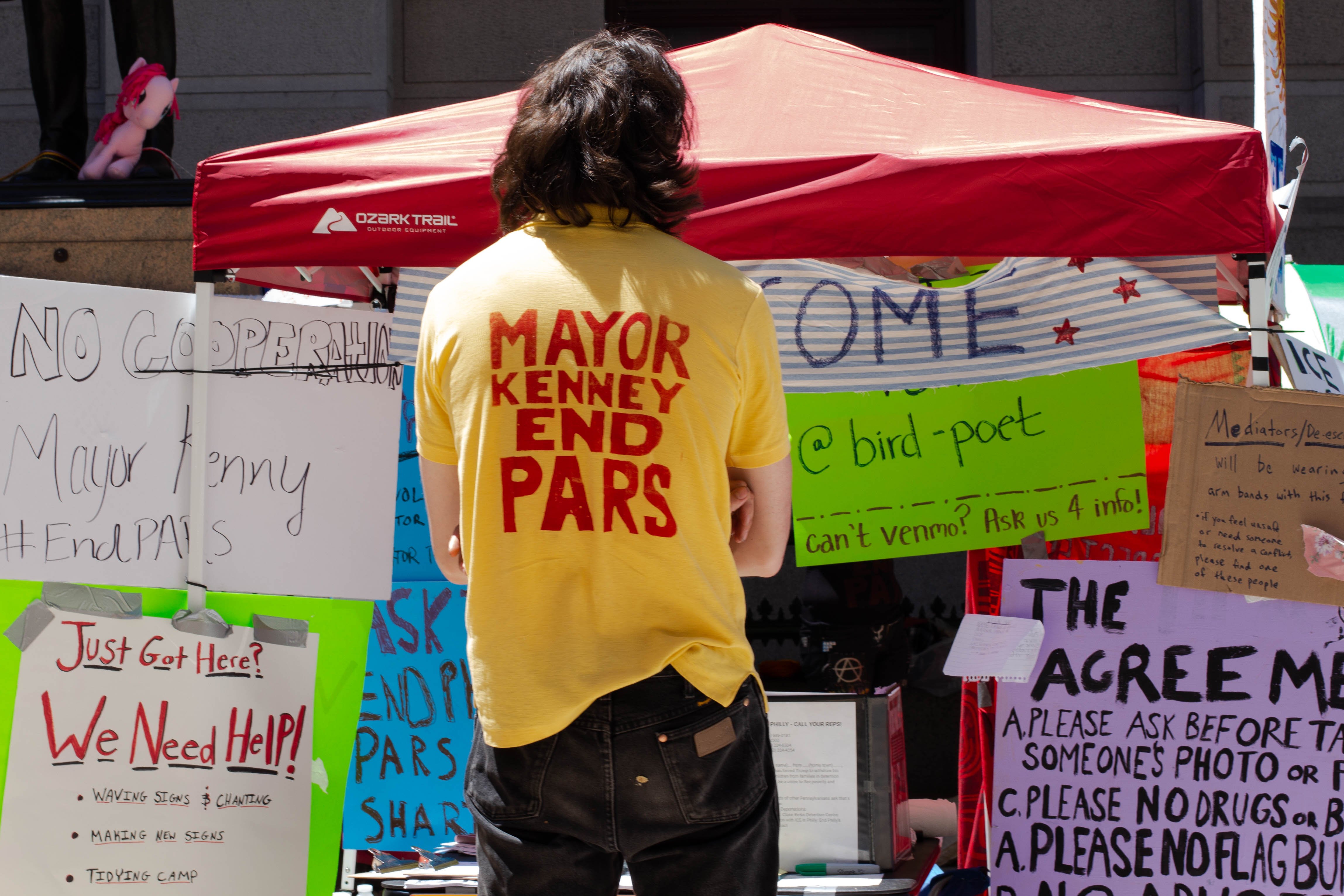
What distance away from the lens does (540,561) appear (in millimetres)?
1539

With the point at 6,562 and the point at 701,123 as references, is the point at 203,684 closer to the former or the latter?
the point at 6,562

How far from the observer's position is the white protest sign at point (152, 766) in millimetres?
2799

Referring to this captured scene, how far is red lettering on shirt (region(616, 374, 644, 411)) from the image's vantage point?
5.03 feet

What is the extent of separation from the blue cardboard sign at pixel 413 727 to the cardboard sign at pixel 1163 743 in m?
1.44

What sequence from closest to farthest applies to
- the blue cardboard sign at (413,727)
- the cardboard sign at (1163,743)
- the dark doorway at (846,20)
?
the cardboard sign at (1163,743) < the blue cardboard sign at (413,727) < the dark doorway at (846,20)

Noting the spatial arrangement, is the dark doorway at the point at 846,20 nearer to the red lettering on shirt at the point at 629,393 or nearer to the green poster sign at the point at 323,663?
the green poster sign at the point at 323,663

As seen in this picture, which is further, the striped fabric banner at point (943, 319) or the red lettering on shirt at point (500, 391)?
the striped fabric banner at point (943, 319)

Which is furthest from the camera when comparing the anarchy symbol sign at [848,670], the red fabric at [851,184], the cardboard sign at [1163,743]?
the anarchy symbol sign at [848,670]

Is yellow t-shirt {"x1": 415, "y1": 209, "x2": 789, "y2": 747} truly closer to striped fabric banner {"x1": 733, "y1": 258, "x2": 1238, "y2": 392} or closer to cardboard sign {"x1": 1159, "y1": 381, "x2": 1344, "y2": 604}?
striped fabric banner {"x1": 733, "y1": 258, "x2": 1238, "y2": 392}

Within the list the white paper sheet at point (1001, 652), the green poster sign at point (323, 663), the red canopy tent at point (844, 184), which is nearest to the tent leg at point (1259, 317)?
the red canopy tent at point (844, 184)

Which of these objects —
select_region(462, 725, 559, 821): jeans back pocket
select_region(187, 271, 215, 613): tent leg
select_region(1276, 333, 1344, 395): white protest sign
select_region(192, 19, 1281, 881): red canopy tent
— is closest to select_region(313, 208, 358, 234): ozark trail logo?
select_region(192, 19, 1281, 881): red canopy tent

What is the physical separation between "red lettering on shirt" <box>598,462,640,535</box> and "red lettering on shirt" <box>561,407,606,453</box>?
14mm

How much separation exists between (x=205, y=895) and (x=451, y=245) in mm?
1671

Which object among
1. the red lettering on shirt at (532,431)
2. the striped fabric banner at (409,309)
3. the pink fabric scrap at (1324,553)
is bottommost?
the pink fabric scrap at (1324,553)
